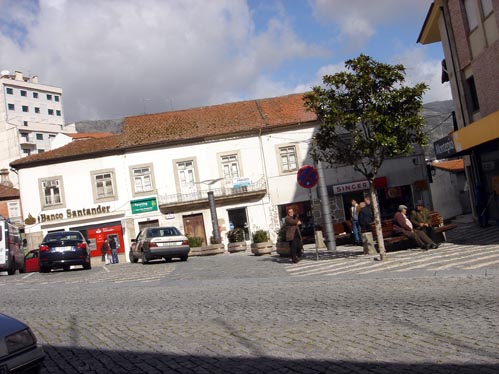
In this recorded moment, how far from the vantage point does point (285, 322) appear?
25.1 feet

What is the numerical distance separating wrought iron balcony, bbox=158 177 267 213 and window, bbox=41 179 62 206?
6.51m

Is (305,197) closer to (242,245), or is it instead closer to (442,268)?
(242,245)

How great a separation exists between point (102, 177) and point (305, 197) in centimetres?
1295

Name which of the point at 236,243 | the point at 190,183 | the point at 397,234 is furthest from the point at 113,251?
the point at 397,234

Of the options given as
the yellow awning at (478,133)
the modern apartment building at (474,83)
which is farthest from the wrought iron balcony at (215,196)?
the yellow awning at (478,133)

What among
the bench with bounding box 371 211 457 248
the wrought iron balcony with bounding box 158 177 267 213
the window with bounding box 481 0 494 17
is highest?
the window with bounding box 481 0 494 17

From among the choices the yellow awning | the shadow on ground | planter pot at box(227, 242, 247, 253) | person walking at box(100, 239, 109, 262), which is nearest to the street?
the shadow on ground

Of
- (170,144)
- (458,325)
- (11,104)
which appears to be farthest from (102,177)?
(11,104)

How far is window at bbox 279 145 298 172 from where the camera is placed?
35.8 metres

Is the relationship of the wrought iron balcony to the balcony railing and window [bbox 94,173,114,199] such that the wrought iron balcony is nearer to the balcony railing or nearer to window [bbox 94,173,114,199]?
the balcony railing

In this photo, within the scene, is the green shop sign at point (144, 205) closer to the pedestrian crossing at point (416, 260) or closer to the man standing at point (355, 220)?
the man standing at point (355, 220)

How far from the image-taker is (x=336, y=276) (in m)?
12.9

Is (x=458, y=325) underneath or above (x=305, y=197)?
underneath

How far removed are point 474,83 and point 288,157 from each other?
53.2 ft
